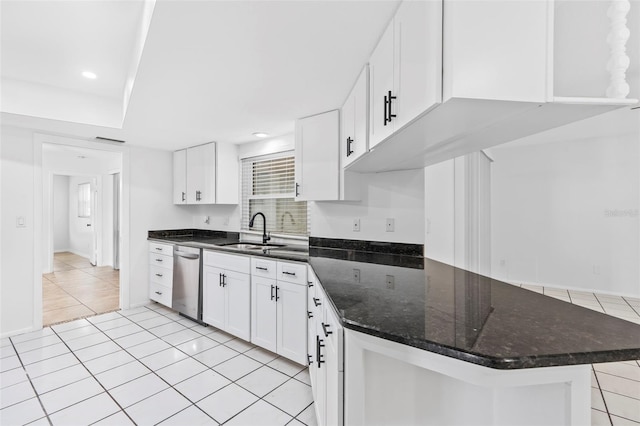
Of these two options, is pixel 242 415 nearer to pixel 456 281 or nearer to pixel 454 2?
pixel 456 281

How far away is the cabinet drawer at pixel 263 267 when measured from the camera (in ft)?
8.14

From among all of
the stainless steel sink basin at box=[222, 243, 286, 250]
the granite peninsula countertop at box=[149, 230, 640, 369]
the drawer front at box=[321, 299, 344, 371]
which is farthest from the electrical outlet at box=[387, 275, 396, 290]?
the stainless steel sink basin at box=[222, 243, 286, 250]

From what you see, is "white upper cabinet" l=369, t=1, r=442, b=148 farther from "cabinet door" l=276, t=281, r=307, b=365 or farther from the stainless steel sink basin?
the stainless steel sink basin

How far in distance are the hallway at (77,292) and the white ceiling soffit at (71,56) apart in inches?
94.7

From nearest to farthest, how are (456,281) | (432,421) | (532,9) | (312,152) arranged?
1. (532,9)
2. (432,421)
3. (456,281)
4. (312,152)

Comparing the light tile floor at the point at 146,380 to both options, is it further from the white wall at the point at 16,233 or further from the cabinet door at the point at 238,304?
the white wall at the point at 16,233

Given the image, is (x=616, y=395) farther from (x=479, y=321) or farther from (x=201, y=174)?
(x=201, y=174)

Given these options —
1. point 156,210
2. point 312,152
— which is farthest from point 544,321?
point 156,210

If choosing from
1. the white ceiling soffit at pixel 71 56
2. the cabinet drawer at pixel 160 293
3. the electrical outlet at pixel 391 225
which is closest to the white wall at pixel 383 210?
the electrical outlet at pixel 391 225

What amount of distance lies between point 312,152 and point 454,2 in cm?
175

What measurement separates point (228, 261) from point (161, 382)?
3.66 ft

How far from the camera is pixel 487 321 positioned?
991 mm

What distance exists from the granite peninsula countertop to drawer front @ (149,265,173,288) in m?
2.64

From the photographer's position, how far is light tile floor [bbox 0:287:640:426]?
1.80 meters
